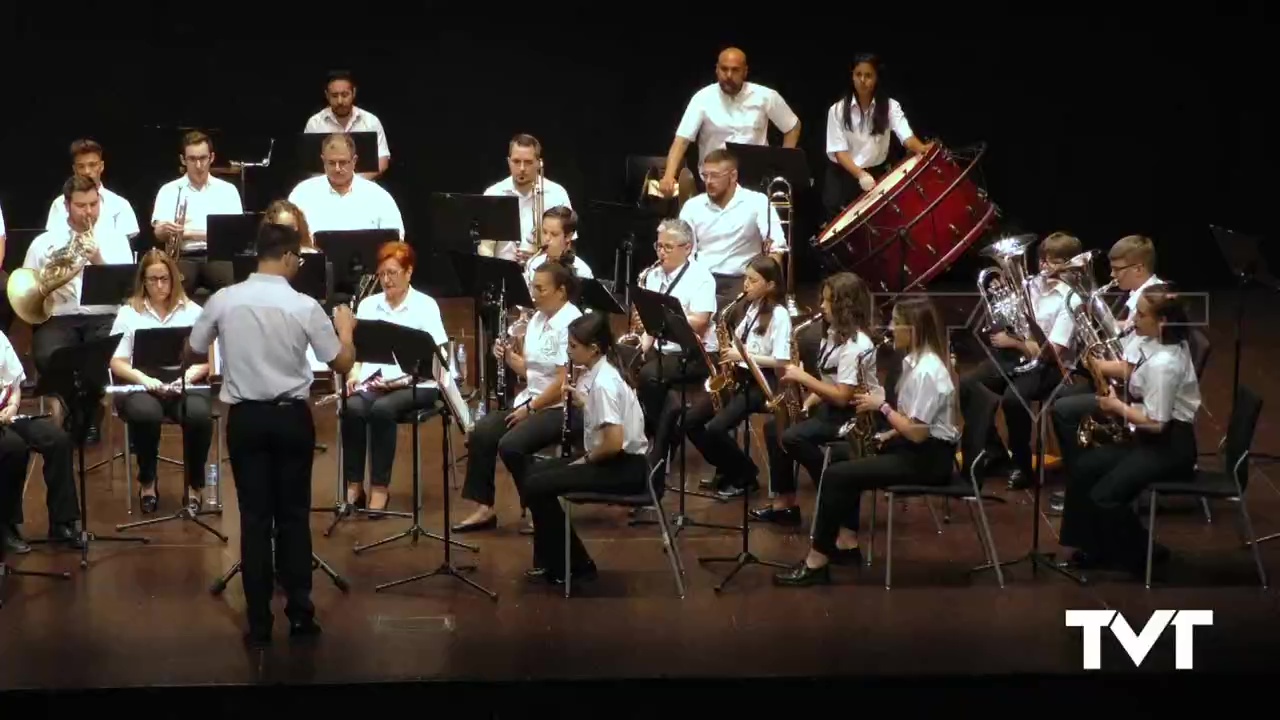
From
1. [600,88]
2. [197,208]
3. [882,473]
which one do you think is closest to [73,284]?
[197,208]

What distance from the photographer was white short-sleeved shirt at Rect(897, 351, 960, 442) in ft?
23.8

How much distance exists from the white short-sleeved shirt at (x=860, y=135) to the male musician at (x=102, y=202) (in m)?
3.90

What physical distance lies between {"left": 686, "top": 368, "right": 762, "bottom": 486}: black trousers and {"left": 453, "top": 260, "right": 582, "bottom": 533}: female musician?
70 cm

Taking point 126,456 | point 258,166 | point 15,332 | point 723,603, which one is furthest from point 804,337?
point 15,332

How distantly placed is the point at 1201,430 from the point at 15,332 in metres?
6.72

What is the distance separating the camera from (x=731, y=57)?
10555 mm

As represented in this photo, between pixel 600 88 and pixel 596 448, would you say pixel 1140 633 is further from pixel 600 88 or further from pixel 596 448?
pixel 600 88

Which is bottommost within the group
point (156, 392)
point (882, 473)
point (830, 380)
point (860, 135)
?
point (882, 473)

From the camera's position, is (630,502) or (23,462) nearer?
(630,502)

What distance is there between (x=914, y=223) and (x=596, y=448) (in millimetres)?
3508

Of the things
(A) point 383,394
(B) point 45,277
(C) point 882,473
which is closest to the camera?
(C) point 882,473

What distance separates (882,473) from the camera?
24.1 ft

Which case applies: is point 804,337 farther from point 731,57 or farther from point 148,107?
point 148,107

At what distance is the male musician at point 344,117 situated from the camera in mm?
10930
